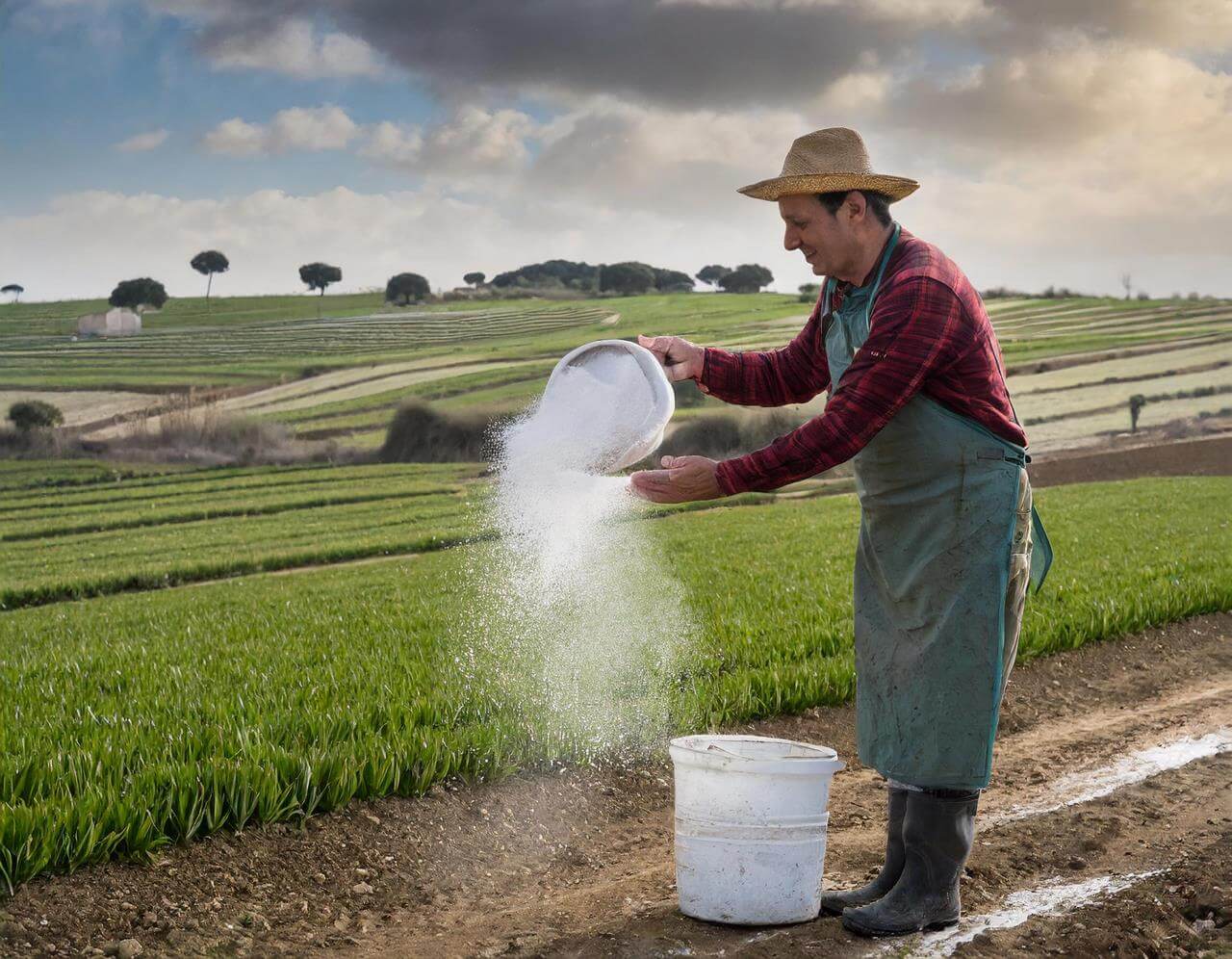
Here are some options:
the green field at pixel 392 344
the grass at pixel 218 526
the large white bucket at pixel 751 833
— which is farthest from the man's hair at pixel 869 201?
the green field at pixel 392 344

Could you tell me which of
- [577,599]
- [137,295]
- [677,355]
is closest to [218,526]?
[577,599]

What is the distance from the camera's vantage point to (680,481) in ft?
10.6

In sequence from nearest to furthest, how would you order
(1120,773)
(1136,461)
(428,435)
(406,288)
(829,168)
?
(829,168) → (1120,773) → (1136,461) → (428,435) → (406,288)

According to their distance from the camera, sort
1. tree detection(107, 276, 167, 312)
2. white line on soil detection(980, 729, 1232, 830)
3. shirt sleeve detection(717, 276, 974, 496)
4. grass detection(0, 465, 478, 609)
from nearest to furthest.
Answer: shirt sleeve detection(717, 276, 974, 496) < white line on soil detection(980, 729, 1232, 830) < grass detection(0, 465, 478, 609) < tree detection(107, 276, 167, 312)

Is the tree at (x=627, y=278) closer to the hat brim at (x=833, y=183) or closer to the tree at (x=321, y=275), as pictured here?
the tree at (x=321, y=275)

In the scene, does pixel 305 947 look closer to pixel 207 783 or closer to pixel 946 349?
pixel 207 783

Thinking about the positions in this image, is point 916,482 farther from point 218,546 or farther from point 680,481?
point 218,546

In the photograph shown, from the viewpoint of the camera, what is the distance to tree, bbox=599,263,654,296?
33.0m

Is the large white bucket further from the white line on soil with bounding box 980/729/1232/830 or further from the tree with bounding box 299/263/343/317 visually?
the tree with bounding box 299/263/343/317

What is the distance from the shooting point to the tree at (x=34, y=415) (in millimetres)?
27391

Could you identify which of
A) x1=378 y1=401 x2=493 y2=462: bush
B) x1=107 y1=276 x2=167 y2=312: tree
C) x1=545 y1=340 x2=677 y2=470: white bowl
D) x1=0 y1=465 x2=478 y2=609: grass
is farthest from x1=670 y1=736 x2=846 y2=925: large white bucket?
x1=107 y1=276 x2=167 y2=312: tree

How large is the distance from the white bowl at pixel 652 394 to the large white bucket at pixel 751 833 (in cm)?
93

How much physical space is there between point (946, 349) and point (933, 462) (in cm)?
31

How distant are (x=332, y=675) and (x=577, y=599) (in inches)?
165
